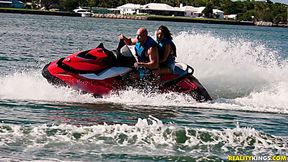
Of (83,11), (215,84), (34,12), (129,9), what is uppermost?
(215,84)

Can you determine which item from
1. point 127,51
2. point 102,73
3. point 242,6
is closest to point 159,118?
point 102,73

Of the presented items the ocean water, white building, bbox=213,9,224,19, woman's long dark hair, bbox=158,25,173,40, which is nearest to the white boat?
white building, bbox=213,9,224,19

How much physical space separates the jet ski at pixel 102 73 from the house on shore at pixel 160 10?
140883mm

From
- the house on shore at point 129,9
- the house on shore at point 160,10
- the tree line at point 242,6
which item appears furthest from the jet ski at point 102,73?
the house on shore at point 129,9

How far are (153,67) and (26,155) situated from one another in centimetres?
506

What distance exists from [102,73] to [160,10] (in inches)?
5735

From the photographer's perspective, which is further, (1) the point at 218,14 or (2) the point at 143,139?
(1) the point at 218,14

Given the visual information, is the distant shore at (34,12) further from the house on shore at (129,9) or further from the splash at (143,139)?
the splash at (143,139)

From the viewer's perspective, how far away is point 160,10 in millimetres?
157375

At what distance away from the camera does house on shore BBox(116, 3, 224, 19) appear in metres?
157

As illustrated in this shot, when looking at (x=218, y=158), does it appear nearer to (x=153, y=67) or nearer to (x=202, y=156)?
(x=202, y=156)

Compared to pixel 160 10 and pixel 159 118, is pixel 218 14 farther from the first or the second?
pixel 159 118

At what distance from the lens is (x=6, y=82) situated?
1377 cm

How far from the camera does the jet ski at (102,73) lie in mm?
12750
